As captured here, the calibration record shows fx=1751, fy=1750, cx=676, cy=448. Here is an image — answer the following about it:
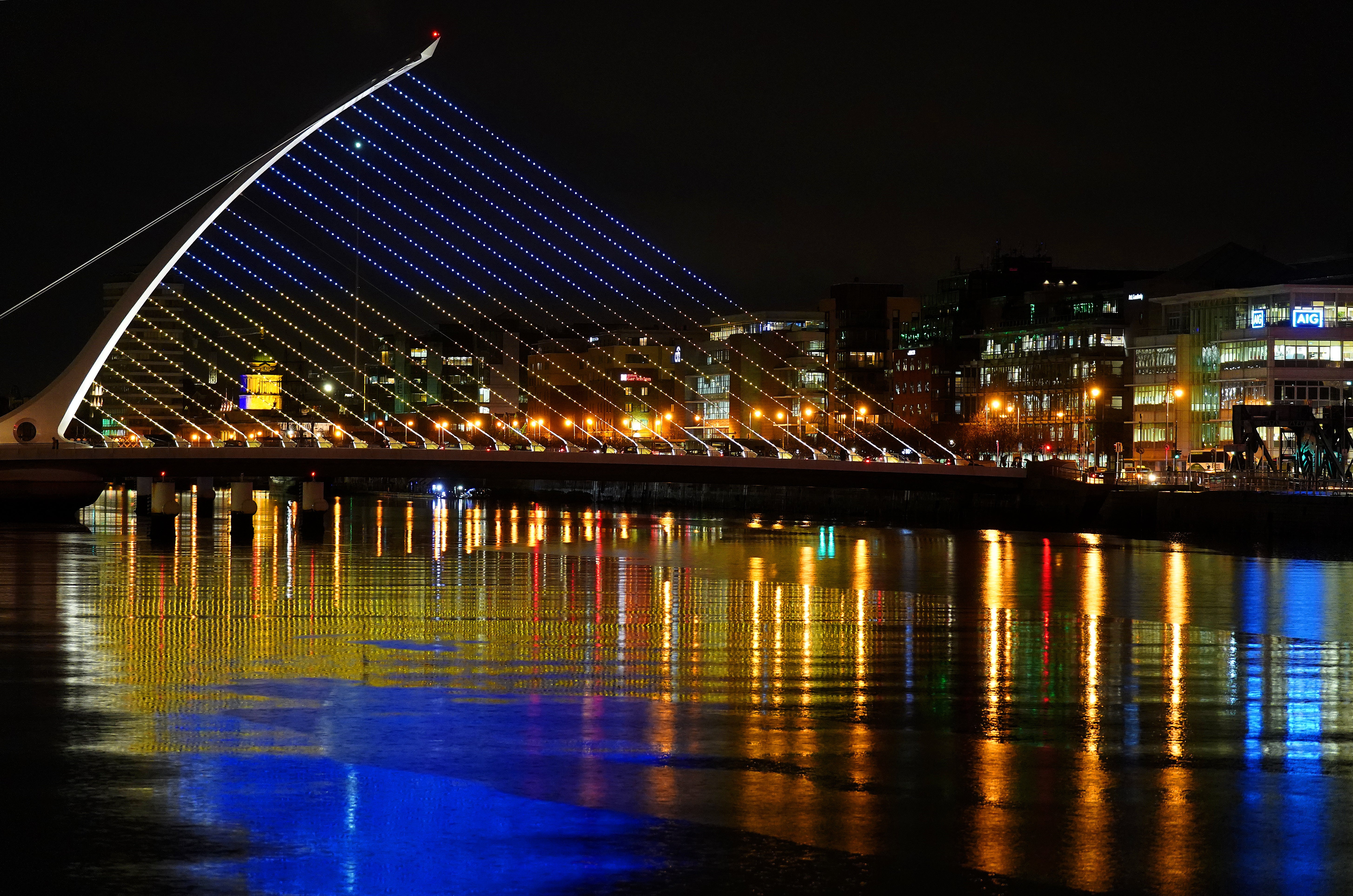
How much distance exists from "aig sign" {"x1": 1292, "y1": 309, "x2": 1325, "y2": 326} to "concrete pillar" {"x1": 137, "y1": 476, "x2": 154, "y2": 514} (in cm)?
4902

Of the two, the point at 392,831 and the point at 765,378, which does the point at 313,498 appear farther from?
the point at 765,378

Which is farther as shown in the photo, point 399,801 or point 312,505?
point 312,505

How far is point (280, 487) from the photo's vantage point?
12656cm

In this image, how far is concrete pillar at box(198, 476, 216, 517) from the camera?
6850 centimetres

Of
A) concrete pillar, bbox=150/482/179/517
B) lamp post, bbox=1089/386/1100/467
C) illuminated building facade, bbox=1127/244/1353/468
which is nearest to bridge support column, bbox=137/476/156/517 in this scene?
concrete pillar, bbox=150/482/179/517

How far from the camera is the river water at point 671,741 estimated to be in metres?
10.1

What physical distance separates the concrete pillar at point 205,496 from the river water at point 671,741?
39305 millimetres

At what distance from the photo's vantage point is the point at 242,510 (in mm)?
55531

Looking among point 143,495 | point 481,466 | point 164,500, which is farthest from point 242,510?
point 143,495

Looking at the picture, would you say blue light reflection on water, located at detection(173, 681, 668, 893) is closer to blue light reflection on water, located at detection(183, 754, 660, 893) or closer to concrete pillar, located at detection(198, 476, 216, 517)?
blue light reflection on water, located at detection(183, 754, 660, 893)

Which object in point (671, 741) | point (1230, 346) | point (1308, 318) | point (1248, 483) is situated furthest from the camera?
point (1230, 346)

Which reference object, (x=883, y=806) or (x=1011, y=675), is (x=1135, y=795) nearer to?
(x=883, y=806)

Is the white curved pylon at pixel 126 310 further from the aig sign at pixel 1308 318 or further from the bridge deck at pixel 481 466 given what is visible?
the aig sign at pixel 1308 318

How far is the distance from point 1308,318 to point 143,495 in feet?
165
